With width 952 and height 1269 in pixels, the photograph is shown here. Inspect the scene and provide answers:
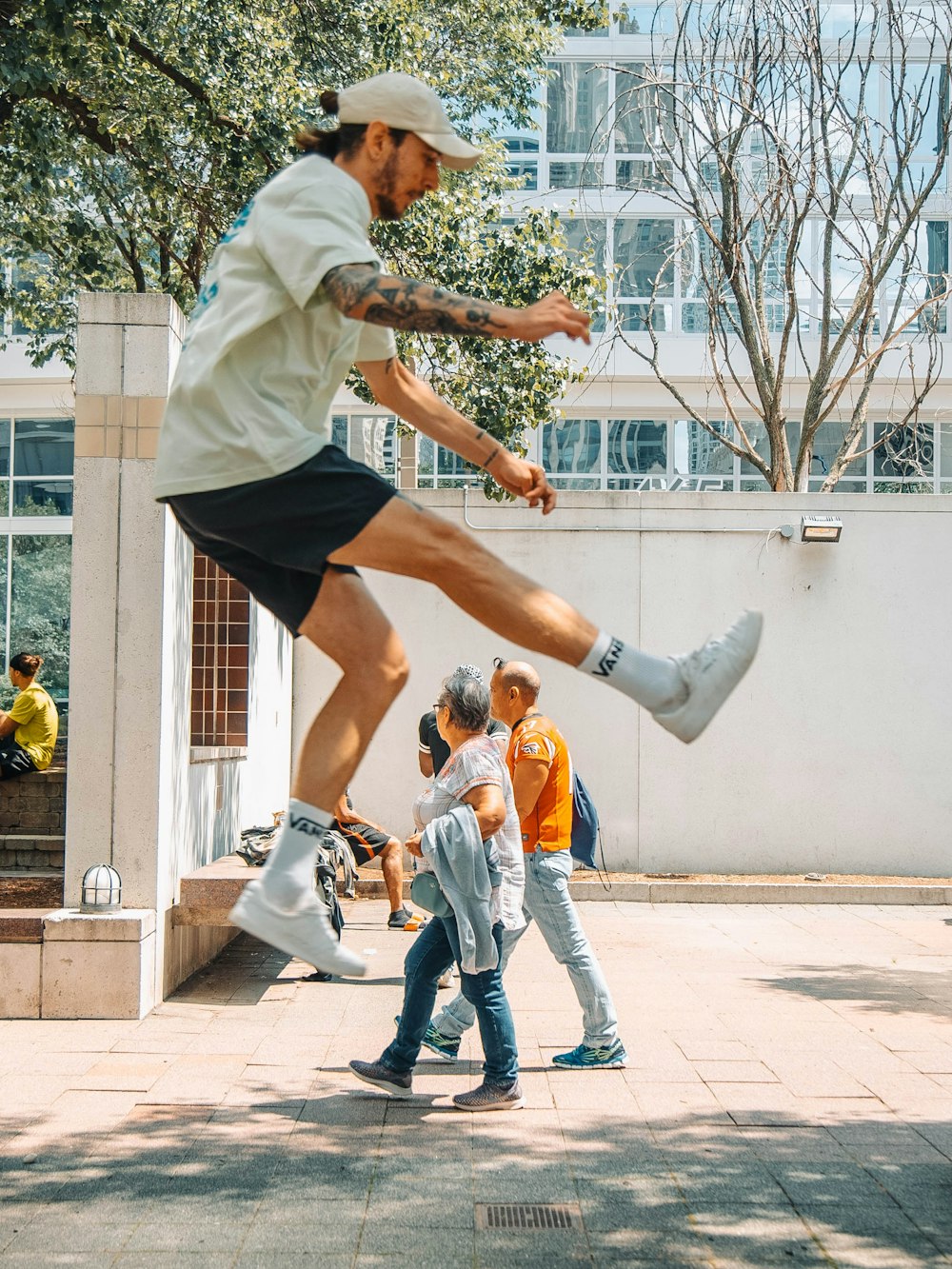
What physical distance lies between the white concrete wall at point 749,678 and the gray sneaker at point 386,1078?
8481mm

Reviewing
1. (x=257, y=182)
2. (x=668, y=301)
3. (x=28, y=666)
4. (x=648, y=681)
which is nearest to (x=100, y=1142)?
(x=648, y=681)

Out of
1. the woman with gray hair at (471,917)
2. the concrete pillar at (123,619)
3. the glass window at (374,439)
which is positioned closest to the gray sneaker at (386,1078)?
the woman with gray hair at (471,917)

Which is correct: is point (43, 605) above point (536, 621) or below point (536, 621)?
above

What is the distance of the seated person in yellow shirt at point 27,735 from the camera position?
12.0 meters

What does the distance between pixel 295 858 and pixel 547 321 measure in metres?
1.31

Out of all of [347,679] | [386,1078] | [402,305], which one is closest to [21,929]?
[386,1078]

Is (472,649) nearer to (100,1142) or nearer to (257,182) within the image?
(257,182)

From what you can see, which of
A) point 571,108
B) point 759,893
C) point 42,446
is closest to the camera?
point 759,893

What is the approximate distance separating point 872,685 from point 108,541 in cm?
933

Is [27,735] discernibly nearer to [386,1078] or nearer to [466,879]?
[386,1078]

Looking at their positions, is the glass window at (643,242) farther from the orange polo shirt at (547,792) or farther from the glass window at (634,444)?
the orange polo shirt at (547,792)

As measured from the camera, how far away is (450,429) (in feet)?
12.2

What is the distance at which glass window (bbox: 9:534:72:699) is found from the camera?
23.0 metres

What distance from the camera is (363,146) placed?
3.22 meters
